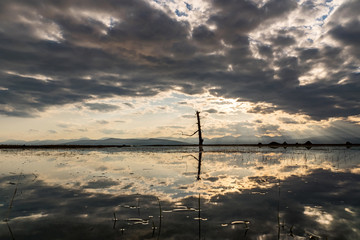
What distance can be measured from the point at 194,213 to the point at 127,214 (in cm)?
193

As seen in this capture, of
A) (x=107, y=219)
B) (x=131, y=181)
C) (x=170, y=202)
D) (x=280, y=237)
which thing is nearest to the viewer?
(x=280, y=237)

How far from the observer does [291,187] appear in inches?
396

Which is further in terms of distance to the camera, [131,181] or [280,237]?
[131,181]

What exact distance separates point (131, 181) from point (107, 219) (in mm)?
5547

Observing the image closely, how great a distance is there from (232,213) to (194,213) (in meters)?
1.09

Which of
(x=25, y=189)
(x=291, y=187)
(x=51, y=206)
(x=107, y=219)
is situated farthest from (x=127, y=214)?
(x=291, y=187)

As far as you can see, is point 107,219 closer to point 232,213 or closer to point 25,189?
point 232,213

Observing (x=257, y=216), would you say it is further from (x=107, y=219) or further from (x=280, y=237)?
(x=107, y=219)

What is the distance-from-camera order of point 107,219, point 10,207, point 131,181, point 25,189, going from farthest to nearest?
point 131,181 < point 25,189 < point 10,207 < point 107,219

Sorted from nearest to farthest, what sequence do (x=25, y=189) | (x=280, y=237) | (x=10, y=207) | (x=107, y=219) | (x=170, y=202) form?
(x=280, y=237), (x=107, y=219), (x=10, y=207), (x=170, y=202), (x=25, y=189)

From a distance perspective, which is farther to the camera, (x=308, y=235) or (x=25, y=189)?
(x=25, y=189)

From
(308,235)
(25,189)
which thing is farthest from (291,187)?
(25,189)

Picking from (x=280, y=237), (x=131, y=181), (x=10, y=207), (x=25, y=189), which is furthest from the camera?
(x=131, y=181)

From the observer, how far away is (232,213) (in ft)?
21.5
